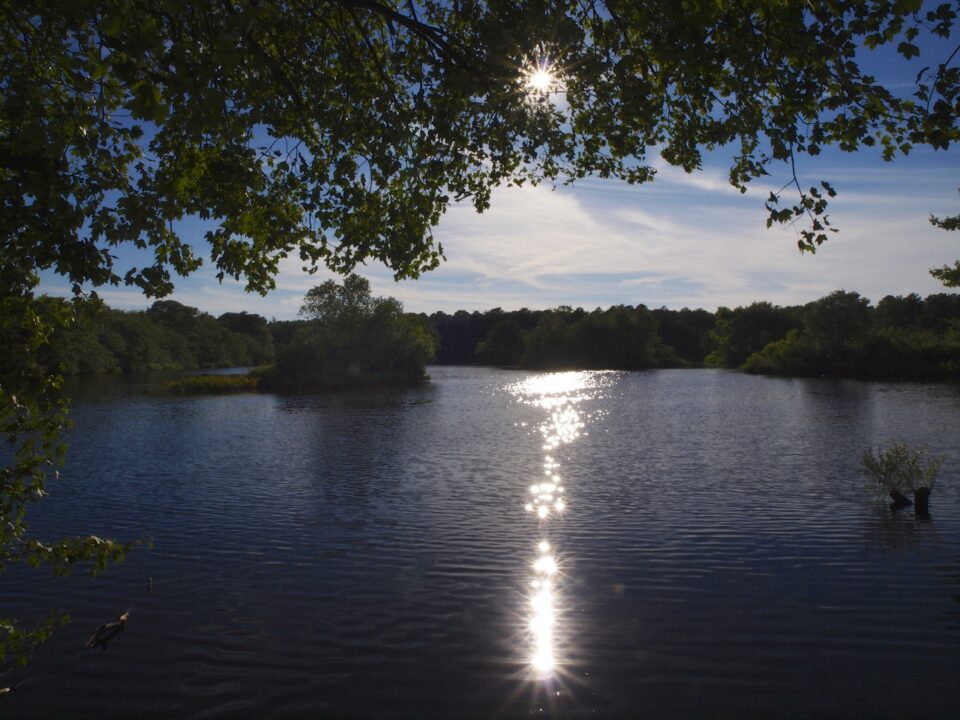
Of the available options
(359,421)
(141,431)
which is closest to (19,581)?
(141,431)

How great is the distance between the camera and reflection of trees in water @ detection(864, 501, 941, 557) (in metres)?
13.9

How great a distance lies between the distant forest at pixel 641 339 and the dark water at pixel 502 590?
30415 mm

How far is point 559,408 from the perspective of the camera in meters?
48.0

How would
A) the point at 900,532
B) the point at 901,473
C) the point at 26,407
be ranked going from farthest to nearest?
the point at 901,473 → the point at 900,532 → the point at 26,407

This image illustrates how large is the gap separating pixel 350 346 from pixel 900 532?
67529 millimetres

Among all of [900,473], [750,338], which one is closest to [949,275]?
[900,473]

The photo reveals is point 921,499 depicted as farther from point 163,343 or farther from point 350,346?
point 163,343

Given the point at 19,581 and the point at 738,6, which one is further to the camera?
the point at 19,581

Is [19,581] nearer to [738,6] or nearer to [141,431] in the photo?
[738,6]

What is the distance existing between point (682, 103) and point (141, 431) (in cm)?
3279

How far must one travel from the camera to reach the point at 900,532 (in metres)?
A: 15.0

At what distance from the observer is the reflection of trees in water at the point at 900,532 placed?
1388 cm

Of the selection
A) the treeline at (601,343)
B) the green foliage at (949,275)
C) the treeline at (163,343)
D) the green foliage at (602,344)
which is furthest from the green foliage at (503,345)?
the green foliage at (949,275)

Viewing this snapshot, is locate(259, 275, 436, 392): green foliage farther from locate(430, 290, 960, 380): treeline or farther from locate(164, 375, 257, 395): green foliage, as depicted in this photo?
locate(430, 290, 960, 380): treeline
